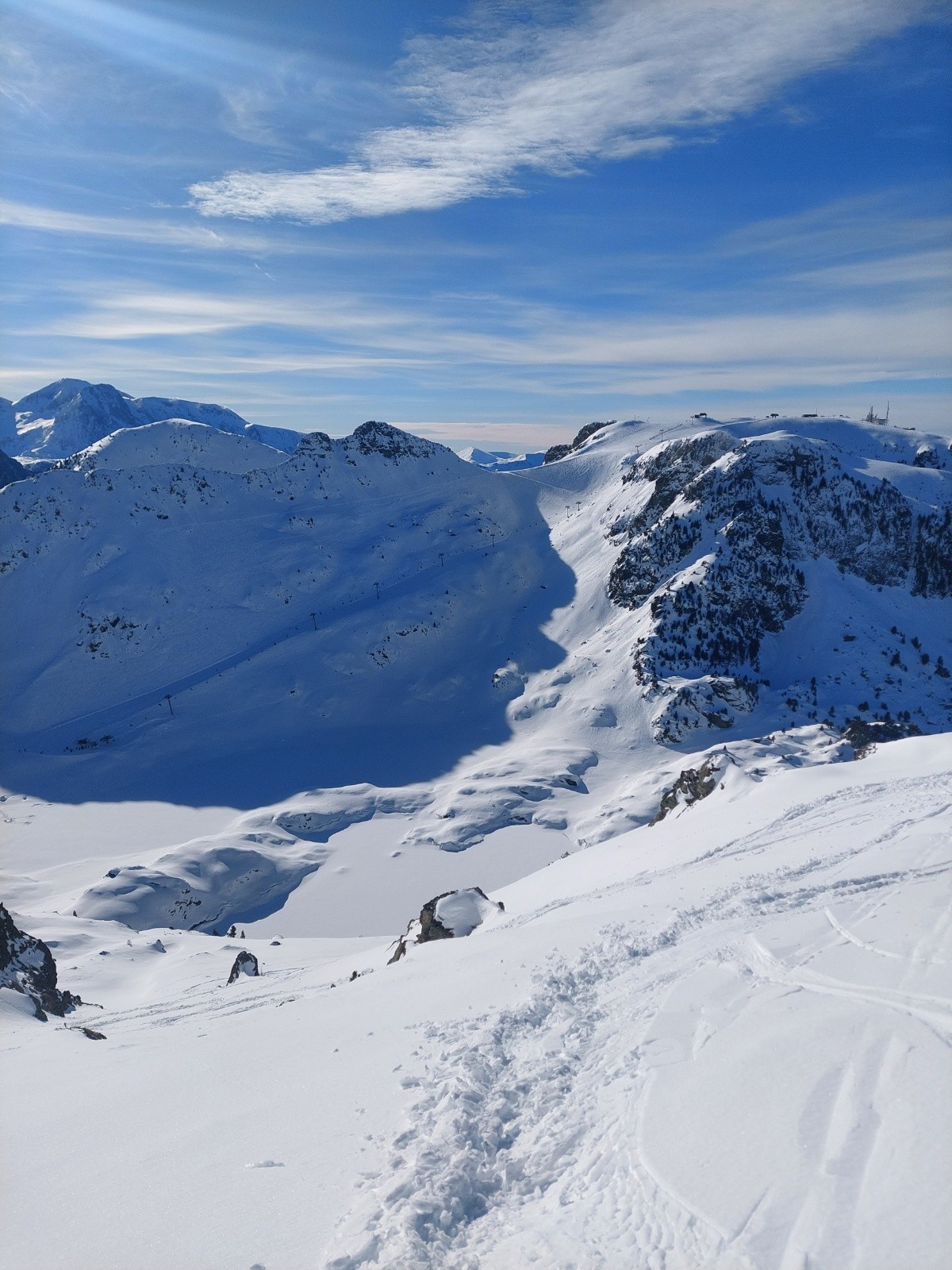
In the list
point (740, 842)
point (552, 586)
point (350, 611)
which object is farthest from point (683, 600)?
point (740, 842)

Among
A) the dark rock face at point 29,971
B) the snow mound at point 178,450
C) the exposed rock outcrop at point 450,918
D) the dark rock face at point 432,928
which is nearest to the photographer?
the dark rock face at point 432,928

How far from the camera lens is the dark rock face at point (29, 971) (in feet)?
82.4

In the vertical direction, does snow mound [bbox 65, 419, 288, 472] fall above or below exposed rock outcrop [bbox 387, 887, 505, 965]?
above

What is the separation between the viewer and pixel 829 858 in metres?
14.7

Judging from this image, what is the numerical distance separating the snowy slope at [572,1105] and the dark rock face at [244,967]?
13048 millimetres

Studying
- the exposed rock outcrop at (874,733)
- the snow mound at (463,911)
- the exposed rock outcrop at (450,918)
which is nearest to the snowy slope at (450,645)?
the exposed rock outcrop at (874,733)

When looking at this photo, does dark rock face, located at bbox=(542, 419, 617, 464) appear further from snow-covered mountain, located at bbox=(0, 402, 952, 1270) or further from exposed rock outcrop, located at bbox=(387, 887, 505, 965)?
exposed rock outcrop, located at bbox=(387, 887, 505, 965)

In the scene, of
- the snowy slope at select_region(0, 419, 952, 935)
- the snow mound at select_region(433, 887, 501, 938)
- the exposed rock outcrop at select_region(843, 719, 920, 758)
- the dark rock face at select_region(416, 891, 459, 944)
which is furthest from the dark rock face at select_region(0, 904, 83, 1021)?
the exposed rock outcrop at select_region(843, 719, 920, 758)

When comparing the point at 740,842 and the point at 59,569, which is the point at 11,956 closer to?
the point at 740,842

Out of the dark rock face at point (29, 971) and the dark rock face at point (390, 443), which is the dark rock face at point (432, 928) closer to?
the dark rock face at point (29, 971)

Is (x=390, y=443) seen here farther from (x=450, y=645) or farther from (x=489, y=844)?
(x=489, y=844)

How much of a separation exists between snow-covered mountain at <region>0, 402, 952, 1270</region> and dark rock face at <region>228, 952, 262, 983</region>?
1964 millimetres

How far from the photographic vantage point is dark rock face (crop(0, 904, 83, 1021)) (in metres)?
25.1

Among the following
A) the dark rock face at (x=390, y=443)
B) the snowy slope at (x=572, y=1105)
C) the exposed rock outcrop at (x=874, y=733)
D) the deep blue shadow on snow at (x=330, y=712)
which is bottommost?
the deep blue shadow on snow at (x=330, y=712)
